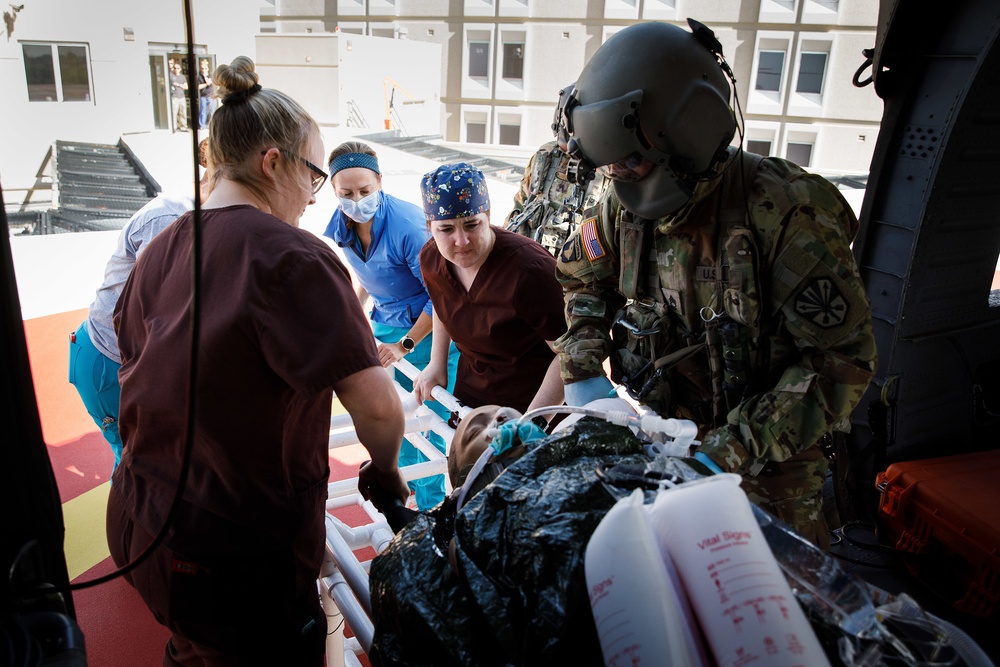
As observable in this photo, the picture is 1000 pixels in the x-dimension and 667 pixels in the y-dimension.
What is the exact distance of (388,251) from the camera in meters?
3.35

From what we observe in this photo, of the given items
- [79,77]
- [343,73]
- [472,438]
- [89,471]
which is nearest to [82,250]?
[89,471]

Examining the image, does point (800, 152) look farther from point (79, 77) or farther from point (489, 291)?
point (489, 291)

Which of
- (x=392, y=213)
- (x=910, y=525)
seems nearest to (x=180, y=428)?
(x=392, y=213)

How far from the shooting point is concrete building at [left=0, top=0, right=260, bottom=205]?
38.7ft

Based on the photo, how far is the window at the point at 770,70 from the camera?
19.0m

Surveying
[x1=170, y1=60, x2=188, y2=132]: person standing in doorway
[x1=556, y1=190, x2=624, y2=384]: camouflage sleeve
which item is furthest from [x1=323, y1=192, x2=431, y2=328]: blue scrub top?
[x1=170, y1=60, x2=188, y2=132]: person standing in doorway

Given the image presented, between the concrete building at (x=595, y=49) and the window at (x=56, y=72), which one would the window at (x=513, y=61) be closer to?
the concrete building at (x=595, y=49)

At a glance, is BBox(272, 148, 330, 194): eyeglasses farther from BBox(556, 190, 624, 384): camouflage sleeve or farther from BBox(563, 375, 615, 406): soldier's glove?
BBox(563, 375, 615, 406): soldier's glove

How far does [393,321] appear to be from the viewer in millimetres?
3646

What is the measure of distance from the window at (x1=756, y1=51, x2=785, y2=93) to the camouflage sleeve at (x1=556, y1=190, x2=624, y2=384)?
19.8 meters

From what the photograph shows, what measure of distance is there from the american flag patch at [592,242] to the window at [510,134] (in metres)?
19.4

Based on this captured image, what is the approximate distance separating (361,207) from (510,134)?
18.6 meters

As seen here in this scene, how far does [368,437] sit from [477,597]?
0.65 meters

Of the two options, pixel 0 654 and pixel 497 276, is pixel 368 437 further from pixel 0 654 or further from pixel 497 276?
pixel 497 276
